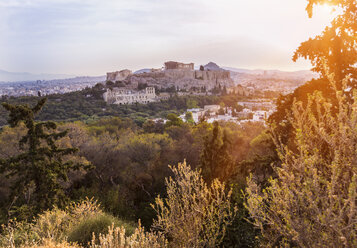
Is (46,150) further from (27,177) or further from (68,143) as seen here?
(68,143)

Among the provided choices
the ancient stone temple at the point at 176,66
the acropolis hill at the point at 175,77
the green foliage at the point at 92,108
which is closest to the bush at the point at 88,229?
the green foliage at the point at 92,108

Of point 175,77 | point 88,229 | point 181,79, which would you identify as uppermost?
point 175,77

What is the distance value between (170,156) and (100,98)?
47.3 metres

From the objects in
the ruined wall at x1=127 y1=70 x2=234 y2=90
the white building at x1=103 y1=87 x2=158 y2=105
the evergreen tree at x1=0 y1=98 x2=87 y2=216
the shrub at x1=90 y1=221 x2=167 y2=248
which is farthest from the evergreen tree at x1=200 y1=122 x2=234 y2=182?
the ruined wall at x1=127 y1=70 x2=234 y2=90

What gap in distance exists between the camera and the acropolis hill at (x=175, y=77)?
282 feet

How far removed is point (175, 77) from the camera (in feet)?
316

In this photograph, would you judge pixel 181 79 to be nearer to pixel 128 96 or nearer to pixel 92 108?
pixel 128 96

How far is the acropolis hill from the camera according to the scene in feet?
282

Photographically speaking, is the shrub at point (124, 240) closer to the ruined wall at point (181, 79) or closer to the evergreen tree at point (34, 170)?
the evergreen tree at point (34, 170)

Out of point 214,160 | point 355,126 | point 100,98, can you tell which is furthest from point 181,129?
point 100,98

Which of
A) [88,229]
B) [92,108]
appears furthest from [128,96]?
[88,229]

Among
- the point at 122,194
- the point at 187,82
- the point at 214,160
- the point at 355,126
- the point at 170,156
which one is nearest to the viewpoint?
the point at 355,126

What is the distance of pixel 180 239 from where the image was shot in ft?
15.1

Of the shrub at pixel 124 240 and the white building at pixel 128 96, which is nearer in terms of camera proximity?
the shrub at pixel 124 240
